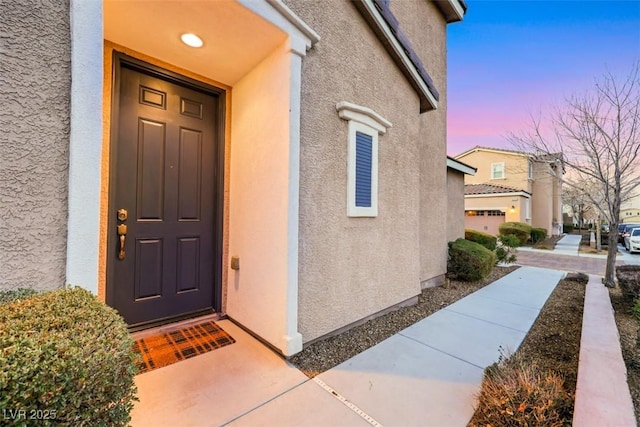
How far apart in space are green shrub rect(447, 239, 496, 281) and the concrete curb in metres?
2.65

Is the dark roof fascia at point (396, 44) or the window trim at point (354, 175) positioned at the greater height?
the dark roof fascia at point (396, 44)

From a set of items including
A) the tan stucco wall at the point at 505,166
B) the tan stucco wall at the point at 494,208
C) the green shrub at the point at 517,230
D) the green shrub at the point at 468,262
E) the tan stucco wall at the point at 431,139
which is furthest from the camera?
the tan stucco wall at the point at 505,166

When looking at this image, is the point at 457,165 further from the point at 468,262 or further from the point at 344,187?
the point at 344,187

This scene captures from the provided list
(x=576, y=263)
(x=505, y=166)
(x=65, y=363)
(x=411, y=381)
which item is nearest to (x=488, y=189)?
(x=505, y=166)

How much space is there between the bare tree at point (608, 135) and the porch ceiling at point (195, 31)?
28.0ft

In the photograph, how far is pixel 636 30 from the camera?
662cm

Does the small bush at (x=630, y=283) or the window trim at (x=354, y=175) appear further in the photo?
the small bush at (x=630, y=283)

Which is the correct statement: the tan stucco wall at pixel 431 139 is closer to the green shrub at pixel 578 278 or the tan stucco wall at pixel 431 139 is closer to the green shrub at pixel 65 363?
the green shrub at pixel 578 278

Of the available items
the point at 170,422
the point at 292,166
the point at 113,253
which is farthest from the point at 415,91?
the point at 170,422

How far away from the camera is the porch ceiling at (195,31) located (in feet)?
8.66

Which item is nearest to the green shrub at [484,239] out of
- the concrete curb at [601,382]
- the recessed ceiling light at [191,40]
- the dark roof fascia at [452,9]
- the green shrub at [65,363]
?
the concrete curb at [601,382]

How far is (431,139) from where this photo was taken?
6703 mm

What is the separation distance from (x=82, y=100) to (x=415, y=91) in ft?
17.4

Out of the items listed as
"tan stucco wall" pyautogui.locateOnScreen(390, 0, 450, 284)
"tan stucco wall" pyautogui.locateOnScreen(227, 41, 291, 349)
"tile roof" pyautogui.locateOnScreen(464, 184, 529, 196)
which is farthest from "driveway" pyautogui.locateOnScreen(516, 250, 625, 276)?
"tan stucco wall" pyautogui.locateOnScreen(227, 41, 291, 349)
